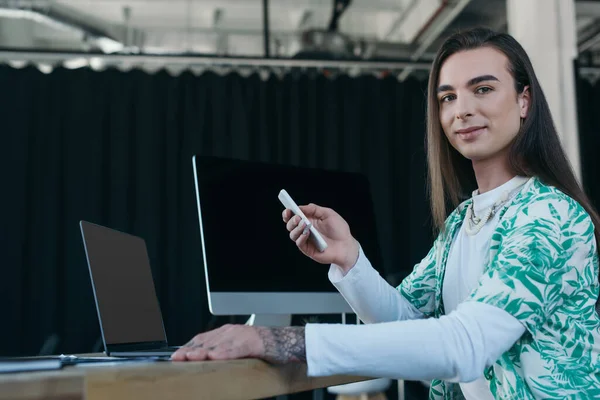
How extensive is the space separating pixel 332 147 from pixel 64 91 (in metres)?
1.78

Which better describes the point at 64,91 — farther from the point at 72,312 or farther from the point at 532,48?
the point at 532,48

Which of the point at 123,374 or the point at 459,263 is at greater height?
the point at 459,263

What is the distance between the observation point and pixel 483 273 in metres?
1.25

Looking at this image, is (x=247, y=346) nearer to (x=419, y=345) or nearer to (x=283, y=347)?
(x=283, y=347)

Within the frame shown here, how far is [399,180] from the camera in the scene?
16.9 feet

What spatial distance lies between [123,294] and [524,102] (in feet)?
2.95

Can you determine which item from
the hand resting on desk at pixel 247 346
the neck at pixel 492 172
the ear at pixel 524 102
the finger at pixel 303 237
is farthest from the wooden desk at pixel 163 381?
the ear at pixel 524 102

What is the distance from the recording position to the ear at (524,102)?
1.38 m

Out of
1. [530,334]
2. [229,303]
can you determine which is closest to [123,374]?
[530,334]

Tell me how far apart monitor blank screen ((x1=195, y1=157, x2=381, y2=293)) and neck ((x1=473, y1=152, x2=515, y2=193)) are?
749 millimetres

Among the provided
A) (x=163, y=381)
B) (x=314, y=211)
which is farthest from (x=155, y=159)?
(x=163, y=381)

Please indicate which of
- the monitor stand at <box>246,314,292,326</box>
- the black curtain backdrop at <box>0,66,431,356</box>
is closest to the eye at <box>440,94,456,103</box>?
the monitor stand at <box>246,314,292,326</box>

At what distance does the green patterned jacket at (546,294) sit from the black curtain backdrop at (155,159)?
3548mm

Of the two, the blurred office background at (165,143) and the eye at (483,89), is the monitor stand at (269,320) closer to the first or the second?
the eye at (483,89)
